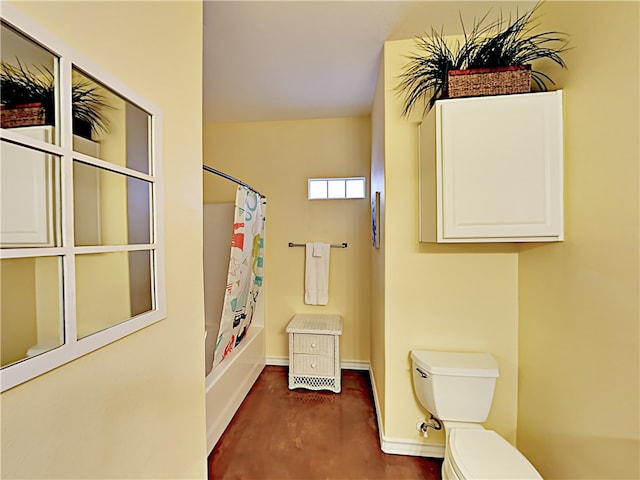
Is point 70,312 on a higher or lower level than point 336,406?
higher

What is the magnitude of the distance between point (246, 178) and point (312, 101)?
1.03 meters

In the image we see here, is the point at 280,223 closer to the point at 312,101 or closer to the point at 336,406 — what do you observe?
the point at 312,101

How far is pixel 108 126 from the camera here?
0.87 m

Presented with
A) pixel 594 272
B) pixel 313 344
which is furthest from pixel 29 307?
pixel 313 344

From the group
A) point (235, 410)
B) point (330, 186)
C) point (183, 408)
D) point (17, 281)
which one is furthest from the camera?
point (330, 186)

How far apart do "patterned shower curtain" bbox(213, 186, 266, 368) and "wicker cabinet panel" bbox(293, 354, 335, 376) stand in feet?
1.82

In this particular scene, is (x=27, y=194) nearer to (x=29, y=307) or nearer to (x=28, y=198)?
(x=28, y=198)

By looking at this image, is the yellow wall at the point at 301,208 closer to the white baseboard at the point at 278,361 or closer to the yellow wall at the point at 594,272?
the white baseboard at the point at 278,361

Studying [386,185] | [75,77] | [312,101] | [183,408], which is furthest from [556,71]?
[183,408]

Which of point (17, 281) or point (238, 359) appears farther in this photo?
point (238, 359)

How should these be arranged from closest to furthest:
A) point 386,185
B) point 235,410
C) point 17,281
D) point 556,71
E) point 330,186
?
point 17,281, point 556,71, point 386,185, point 235,410, point 330,186

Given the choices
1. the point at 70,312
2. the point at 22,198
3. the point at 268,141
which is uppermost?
the point at 268,141

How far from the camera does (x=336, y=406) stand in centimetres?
233

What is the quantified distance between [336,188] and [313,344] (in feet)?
4.91
